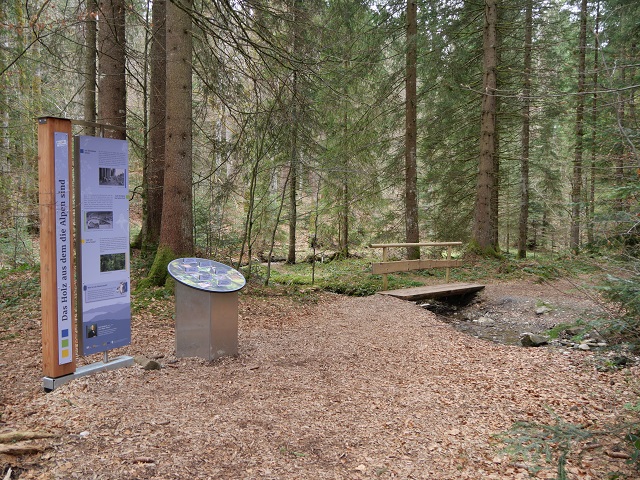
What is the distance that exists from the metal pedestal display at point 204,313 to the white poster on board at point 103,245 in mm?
568

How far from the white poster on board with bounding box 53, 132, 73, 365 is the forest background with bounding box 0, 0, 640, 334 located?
230 cm

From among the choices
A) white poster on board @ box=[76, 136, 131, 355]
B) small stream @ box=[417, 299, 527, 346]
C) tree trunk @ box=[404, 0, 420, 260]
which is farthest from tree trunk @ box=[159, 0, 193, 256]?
tree trunk @ box=[404, 0, 420, 260]

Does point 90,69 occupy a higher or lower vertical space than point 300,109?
higher

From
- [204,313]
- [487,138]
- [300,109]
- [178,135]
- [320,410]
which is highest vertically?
[487,138]

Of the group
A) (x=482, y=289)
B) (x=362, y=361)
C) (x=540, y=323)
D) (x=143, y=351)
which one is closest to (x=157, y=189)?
(x=143, y=351)

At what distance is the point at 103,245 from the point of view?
162 inches

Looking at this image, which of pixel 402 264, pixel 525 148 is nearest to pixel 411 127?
pixel 402 264

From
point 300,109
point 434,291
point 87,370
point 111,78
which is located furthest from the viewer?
point 434,291

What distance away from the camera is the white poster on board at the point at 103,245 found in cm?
397

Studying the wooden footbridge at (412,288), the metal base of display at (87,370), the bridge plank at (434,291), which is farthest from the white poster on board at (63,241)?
the bridge plank at (434,291)

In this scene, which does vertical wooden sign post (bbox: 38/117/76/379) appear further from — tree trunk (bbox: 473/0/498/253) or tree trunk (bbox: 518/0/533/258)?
tree trunk (bbox: 518/0/533/258)

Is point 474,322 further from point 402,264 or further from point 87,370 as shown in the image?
point 87,370

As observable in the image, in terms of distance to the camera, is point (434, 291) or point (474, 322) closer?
point (474, 322)

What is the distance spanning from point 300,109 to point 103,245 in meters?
5.57
